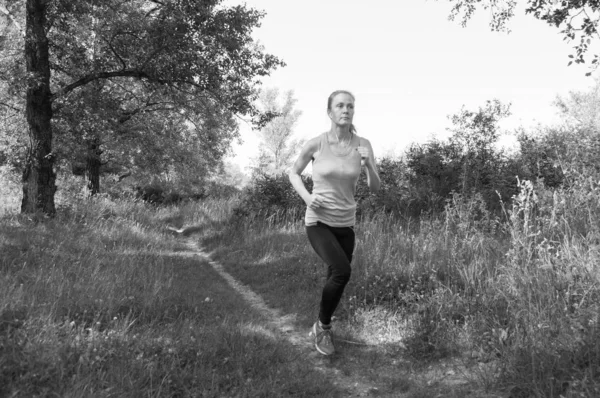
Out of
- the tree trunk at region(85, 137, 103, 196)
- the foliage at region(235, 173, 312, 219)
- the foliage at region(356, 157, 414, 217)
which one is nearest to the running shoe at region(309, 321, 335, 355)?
the foliage at region(356, 157, 414, 217)

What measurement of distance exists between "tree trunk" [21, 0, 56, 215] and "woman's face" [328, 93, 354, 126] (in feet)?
27.0

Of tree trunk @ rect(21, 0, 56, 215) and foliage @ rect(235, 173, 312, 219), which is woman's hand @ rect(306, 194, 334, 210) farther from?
tree trunk @ rect(21, 0, 56, 215)

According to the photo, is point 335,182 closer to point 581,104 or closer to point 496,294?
point 496,294

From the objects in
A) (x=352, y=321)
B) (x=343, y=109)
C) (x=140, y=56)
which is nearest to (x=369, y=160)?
(x=343, y=109)

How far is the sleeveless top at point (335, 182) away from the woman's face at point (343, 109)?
0.27m

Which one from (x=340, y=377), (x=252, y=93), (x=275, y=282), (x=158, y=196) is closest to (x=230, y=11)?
(x=252, y=93)

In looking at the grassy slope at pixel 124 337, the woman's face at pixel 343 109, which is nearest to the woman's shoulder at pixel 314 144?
the woman's face at pixel 343 109

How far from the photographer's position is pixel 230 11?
10.1m

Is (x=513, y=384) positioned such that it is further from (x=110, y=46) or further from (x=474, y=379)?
(x=110, y=46)

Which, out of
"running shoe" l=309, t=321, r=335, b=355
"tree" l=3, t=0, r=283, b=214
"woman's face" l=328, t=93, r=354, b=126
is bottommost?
"running shoe" l=309, t=321, r=335, b=355

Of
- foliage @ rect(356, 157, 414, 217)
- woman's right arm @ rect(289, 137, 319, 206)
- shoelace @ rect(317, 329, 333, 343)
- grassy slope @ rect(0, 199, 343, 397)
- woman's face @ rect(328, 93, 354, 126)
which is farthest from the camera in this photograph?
foliage @ rect(356, 157, 414, 217)

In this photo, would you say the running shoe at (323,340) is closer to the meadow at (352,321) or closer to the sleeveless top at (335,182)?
the meadow at (352,321)

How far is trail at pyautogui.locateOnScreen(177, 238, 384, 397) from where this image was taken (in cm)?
372

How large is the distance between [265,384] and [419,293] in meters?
2.48
